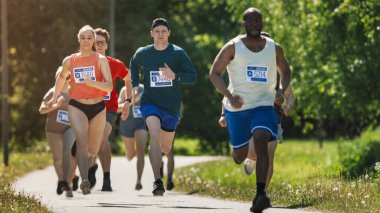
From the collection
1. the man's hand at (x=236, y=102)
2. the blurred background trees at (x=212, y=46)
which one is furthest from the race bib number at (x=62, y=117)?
the blurred background trees at (x=212, y=46)

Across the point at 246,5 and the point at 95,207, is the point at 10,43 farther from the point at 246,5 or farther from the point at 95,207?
the point at 95,207

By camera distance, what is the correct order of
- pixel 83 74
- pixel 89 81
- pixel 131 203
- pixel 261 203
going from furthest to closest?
pixel 83 74
pixel 89 81
pixel 131 203
pixel 261 203

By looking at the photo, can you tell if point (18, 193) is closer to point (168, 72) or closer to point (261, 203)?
point (168, 72)

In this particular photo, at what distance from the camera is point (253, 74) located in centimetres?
1127

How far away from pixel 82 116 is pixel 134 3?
88.4ft

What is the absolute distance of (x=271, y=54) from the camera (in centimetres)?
1139

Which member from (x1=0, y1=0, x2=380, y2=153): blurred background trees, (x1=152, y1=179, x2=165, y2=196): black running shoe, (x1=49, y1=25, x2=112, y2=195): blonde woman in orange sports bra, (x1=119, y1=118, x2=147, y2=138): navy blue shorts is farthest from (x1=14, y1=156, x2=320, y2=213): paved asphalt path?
(x1=0, y1=0, x2=380, y2=153): blurred background trees

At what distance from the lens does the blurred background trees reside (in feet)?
80.3

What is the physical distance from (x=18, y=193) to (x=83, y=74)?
1.79 meters

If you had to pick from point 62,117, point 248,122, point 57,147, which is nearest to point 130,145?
point 57,147

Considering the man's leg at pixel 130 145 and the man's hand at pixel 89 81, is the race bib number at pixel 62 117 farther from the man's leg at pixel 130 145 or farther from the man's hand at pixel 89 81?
the man's leg at pixel 130 145

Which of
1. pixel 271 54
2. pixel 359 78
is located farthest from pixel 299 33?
pixel 271 54

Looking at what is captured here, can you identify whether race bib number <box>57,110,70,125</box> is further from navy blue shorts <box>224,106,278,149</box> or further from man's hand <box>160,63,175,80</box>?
navy blue shorts <box>224,106,278,149</box>

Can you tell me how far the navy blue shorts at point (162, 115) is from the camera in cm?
1416
